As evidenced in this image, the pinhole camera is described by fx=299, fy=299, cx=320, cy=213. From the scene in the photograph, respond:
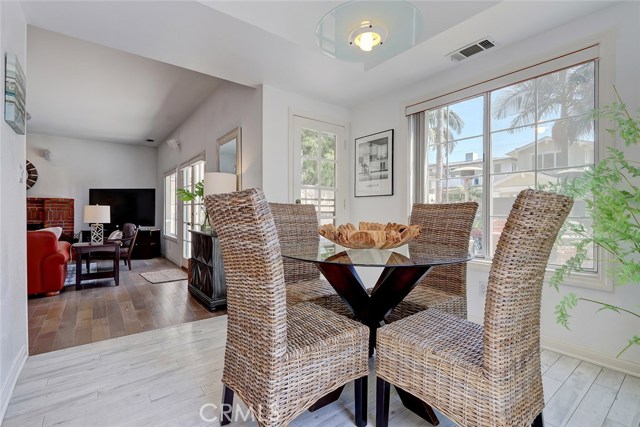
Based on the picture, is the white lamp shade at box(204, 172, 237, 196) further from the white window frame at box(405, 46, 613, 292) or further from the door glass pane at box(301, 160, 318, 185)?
the white window frame at box(405, 46, 613, 292)

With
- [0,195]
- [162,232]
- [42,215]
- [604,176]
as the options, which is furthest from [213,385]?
[42,215]

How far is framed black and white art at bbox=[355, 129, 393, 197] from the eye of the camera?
10.9 feet

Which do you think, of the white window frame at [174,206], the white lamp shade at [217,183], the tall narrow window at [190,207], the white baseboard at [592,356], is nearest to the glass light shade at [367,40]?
the white lamp shade at [217,183]

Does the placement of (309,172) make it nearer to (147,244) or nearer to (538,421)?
(538,421)

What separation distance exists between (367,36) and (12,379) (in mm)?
2667

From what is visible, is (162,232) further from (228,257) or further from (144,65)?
(228,257)

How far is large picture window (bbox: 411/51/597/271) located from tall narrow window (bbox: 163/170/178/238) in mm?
5195

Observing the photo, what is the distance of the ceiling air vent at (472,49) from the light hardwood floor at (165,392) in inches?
93.2

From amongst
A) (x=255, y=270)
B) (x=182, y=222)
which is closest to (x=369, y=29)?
(x=255, y=270)

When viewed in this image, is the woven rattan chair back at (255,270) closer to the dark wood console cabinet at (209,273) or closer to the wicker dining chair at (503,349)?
the wicker dining chair at (503,349)

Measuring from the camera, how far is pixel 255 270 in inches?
44.3

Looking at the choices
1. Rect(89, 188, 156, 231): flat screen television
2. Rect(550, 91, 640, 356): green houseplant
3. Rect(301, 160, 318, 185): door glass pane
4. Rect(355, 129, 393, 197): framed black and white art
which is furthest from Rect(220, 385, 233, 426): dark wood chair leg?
Rect(89, 188, 156, 231): flat screen television

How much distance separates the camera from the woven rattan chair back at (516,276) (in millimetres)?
967

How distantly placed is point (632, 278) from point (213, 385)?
2.23m
